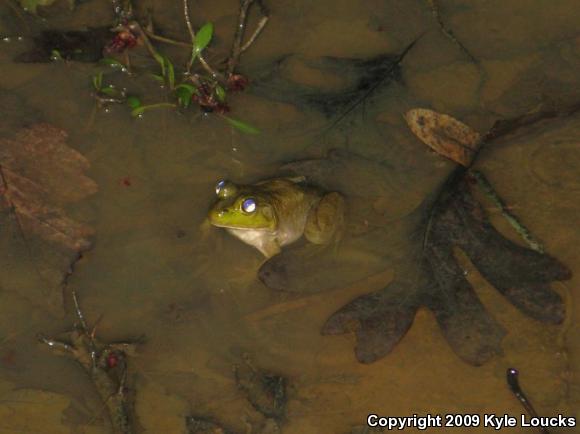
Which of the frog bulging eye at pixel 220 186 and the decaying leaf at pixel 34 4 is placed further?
the decaying leaf at pixel 34 4

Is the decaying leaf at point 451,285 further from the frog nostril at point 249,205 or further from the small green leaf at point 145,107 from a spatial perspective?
the small green leaf at point 145,107

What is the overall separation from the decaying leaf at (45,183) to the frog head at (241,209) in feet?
2.50

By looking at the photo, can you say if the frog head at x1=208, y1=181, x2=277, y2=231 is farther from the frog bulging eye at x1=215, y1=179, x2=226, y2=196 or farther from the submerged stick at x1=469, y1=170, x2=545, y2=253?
the submerged stick at x1=469, y1=170, x2=545, y2=253

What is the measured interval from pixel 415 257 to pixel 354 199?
1.81 ft

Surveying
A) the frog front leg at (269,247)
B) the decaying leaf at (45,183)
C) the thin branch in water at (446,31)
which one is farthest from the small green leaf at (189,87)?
the thin branch in water at (446,31)

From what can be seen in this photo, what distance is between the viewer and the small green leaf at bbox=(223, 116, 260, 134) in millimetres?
4195

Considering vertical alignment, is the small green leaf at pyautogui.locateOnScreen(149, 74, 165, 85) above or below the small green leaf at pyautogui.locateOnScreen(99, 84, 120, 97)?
above

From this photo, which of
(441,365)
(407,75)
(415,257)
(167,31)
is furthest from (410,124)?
(167,31)

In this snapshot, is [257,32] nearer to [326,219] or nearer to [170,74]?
[170,74]

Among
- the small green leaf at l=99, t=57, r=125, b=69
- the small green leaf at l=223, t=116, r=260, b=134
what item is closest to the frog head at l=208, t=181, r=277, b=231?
the small green leaf at l=223, t=116, r=260, b=134

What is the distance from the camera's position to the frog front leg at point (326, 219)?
3928mm

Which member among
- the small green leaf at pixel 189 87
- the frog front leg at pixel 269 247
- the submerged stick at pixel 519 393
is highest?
the small green leaf at pixel 189 87

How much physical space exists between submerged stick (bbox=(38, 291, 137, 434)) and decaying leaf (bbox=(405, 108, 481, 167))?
2056 millimetres

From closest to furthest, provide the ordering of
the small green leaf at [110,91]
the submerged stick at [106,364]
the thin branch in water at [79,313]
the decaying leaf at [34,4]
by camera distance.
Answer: the submerged stick at [106,364] < the thin branch in water at [79,313] < the small green leaf at [110,91] < the decaying leaf at [34,4]
